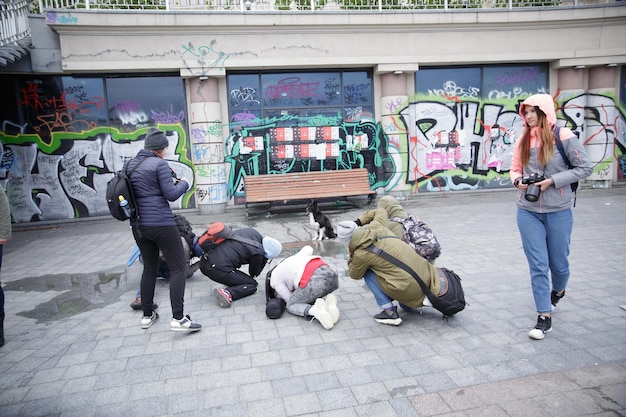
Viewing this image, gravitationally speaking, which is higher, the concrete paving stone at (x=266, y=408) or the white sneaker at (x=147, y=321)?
the white sneaker at (x=147, y=321)

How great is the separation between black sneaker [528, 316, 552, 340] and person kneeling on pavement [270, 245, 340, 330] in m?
1.76

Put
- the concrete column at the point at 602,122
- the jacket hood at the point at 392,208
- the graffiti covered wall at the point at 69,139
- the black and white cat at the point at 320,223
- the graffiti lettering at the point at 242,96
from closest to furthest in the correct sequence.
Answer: the jacket hood at the point at 392,208, the black and white cat at the point at 320,223, the graffiti covered wall at the point at 69,139, the graffiti lettering at the point at 242,96, the concrete column at the point at 602,122

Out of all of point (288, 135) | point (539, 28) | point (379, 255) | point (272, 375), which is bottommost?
point (272, 375)

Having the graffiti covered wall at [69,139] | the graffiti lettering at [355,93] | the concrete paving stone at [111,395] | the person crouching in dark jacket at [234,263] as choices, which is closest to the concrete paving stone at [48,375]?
the concrete paving stone at [111,395]

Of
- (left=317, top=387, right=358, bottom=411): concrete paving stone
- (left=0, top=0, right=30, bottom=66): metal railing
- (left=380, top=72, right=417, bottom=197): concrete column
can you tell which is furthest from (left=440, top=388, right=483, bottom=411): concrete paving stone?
(left=0, top=0, right=30, bottom=66): metal railing

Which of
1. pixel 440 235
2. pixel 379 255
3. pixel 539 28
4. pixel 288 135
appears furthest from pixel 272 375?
pixel 539 28

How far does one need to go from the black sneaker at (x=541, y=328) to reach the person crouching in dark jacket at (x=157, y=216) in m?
3.07

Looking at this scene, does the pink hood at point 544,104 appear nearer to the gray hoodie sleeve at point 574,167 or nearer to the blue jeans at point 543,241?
the gray hoodie sleeve at point 574,167

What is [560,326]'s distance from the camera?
13.2 ft

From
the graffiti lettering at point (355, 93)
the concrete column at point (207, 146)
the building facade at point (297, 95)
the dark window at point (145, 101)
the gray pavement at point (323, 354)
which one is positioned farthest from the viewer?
the graffiti lettering at point (355, 93)

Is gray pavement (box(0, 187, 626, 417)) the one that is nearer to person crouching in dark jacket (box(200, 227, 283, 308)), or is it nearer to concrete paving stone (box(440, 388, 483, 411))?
concrete paving stone (box(440, 388, 483, 411))

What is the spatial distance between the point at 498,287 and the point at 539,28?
988 centimetres

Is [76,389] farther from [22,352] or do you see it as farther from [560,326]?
[560,326]

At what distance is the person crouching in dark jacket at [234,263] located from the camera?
4.93 m
